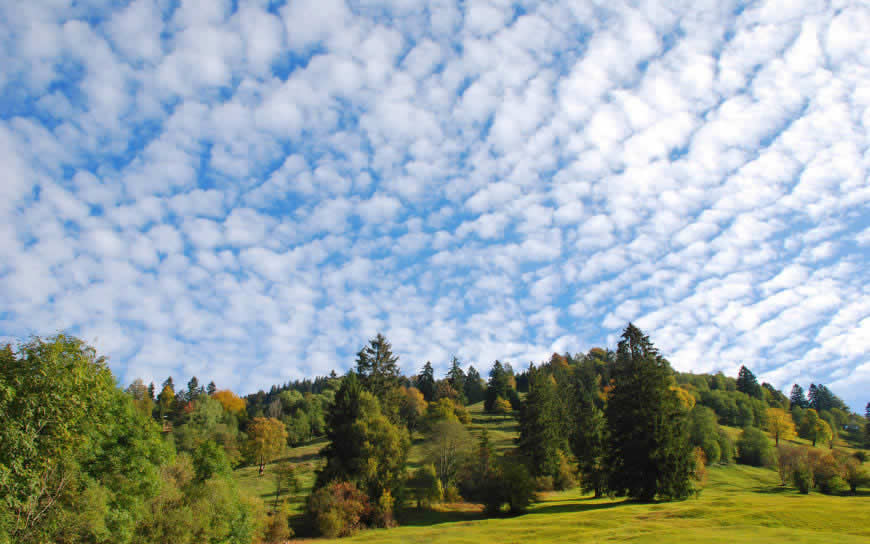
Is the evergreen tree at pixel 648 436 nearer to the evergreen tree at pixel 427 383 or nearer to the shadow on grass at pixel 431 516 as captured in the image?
the shadow on grass at pixel 431 516

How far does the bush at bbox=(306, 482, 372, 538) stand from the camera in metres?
46.1

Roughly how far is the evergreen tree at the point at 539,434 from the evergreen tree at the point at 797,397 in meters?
165

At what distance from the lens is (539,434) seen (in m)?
71.2

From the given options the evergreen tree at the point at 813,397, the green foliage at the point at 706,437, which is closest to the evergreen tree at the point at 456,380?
the green foliage at the point at 706,437

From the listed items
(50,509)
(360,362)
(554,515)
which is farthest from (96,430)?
(360,362)

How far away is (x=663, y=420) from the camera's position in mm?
50906

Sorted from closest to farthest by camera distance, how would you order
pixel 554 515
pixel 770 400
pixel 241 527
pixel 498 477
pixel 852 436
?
pixel 241 527
pixel 554 515
pixel 498 477
pixel 852 436
pixel 770 400

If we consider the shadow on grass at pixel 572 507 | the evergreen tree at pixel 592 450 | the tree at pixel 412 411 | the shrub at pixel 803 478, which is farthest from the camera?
the tree at pixel 412 411

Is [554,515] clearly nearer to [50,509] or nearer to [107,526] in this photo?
[107,526]

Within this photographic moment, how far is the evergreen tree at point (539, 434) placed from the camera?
70.3 metres

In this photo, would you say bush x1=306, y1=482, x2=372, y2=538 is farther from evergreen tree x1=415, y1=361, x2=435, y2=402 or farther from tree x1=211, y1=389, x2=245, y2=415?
tree x1=211, y1=389, x2=245, y2=415

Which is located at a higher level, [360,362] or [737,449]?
[360,362]

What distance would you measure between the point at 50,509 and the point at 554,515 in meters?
39.1

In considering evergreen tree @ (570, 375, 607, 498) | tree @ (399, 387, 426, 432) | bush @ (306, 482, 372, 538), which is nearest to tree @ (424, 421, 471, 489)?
evergreen tree @ (570, 375, 607, 498)
